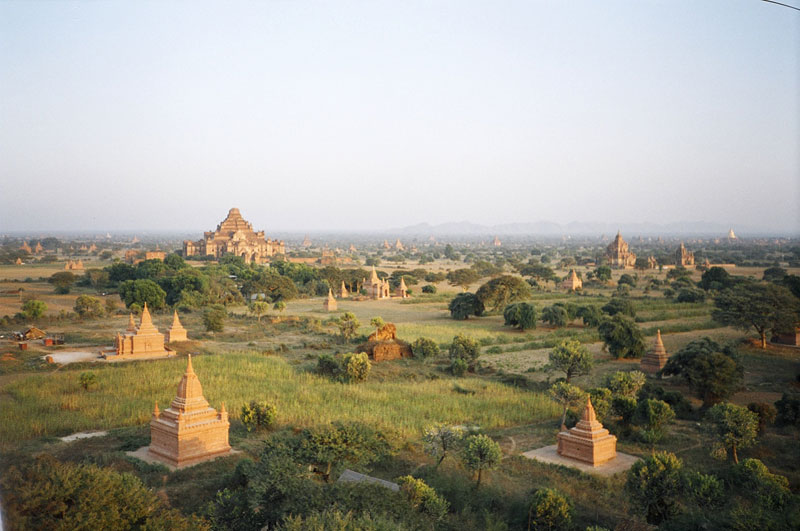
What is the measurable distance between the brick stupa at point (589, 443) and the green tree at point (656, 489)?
7.00 feet

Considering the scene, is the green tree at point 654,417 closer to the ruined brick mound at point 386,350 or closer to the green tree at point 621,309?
the ruined brick mound at point 386,350

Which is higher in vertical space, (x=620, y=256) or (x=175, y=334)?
(x=175, y=334)

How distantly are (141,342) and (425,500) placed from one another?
16.6 metres

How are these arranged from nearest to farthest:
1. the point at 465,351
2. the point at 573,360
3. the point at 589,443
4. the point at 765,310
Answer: the point at 589,443
the point at 573,360
the point at 465,351
the point at 765,310

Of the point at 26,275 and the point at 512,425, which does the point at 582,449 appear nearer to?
the point at 512,425

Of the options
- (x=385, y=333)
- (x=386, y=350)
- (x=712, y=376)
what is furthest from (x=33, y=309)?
(x=712, y=376)

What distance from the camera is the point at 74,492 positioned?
22.5 feet

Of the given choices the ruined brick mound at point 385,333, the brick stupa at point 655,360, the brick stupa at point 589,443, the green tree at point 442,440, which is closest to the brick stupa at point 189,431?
the green tree at point 442,440

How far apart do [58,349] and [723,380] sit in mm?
22682

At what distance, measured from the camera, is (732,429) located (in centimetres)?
1142

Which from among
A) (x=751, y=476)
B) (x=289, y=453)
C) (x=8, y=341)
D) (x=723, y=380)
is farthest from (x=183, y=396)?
(x=8, y=341)

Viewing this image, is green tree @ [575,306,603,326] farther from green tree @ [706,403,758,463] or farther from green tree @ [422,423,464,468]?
green tree @ [422,423,464,468]

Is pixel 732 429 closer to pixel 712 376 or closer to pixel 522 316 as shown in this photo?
pixel 712 376

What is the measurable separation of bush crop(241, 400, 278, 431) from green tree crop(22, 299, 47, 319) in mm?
19892
